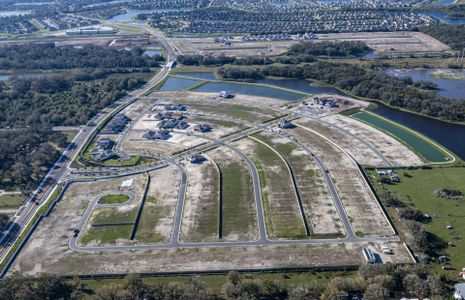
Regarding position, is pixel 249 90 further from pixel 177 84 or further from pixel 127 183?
pixel 127 183

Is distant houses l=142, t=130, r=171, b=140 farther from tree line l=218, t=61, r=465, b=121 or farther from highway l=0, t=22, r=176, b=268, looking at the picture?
tree line l=218, t=61, r=465, b=121

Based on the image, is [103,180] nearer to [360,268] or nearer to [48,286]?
[48,286]

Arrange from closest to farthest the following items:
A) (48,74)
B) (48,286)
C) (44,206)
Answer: (48,286) < (44,206) < (48,74)

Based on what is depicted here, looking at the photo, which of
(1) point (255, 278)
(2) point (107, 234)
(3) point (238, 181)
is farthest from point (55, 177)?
(1) point (255, 278)

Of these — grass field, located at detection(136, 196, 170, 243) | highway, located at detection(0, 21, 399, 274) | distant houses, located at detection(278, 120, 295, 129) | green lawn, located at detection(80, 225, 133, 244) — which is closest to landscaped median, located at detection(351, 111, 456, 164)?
highway, located at detection(0, 21, 399, 274)

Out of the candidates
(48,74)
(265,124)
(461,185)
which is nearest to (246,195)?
(265,124)

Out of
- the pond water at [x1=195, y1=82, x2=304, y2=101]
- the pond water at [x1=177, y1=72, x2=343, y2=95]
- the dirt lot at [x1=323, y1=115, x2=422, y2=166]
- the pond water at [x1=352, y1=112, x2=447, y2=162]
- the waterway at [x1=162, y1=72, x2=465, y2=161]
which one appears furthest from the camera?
the pond water at [x1=177, y1=72, x2=343, y2=95]
